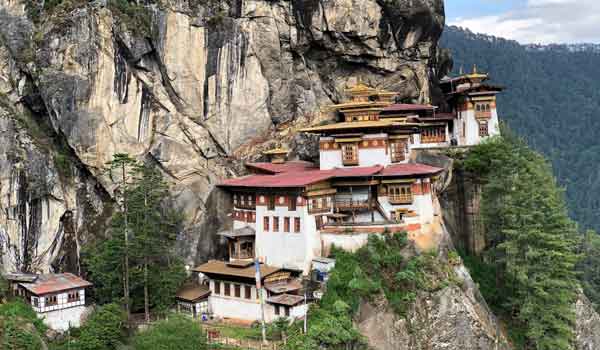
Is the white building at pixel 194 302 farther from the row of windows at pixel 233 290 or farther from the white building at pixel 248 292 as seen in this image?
the row of windows at pixel 233 290

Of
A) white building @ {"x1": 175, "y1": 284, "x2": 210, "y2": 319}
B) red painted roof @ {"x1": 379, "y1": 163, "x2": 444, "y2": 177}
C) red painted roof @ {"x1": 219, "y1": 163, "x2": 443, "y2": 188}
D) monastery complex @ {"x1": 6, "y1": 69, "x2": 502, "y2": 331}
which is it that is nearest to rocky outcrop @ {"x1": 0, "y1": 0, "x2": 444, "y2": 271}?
monastery complex @ {"x1": 6, "y1": 69, "x2": 502, "y2": 331}

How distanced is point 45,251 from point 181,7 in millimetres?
16993

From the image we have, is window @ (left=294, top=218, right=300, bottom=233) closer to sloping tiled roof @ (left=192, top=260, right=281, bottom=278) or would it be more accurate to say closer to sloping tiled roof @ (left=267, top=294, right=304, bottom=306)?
sloping tiled roof @ (left=192, top=260, right=281, bottom=278)

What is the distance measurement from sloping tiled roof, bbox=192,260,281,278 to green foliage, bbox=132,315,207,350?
5338mm

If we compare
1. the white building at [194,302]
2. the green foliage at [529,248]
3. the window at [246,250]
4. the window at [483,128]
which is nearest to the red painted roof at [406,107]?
the window at [483,128]

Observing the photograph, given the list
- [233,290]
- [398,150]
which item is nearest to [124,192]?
[233,290]

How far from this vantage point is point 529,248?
3925 cm

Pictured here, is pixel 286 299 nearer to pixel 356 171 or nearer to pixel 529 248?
pixel 356 171

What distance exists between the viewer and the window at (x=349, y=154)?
42281 mm

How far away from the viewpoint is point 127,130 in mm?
41156

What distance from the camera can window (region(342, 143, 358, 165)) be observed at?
42281 mm

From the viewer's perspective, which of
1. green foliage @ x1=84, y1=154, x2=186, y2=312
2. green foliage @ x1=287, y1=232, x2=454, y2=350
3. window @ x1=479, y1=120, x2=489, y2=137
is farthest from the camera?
window @ x1=479, y1=120, x2=489, y2=137

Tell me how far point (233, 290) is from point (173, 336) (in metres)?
7.11

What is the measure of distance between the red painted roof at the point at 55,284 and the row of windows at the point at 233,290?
6741mm
